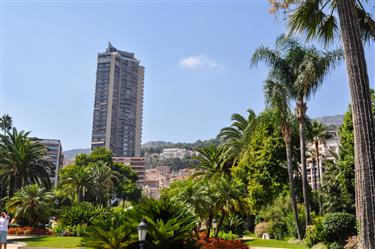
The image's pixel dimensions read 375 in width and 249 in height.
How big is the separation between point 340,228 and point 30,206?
22.1 m

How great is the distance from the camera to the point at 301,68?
27.0 meters

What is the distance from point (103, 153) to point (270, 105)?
7200cm

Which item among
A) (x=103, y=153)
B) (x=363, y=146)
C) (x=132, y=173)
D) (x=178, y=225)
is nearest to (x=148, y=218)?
(x=178, y=225)

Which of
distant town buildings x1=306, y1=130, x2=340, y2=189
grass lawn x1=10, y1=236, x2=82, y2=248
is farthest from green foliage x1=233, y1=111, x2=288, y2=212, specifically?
grass lawn x1=10, y1=236, x2=82, y2=248

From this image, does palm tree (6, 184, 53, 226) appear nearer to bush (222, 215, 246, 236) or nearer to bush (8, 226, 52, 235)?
bush (8, 226, 52, 235)

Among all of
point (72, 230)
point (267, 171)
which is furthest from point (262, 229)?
point (72, 230)

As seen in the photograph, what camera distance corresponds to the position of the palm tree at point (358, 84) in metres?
8.98

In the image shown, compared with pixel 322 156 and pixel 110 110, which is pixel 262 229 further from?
pixel 110 110

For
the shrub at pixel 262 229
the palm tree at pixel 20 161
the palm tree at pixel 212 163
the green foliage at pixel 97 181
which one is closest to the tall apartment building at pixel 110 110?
the green foliage at pixel 97 181

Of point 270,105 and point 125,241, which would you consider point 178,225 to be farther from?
point 270,105

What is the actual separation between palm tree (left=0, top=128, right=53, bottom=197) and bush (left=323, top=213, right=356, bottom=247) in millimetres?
32052

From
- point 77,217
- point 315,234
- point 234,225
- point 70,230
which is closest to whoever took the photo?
point 315,234

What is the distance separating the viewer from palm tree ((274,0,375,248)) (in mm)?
8984

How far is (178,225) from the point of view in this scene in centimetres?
1184
